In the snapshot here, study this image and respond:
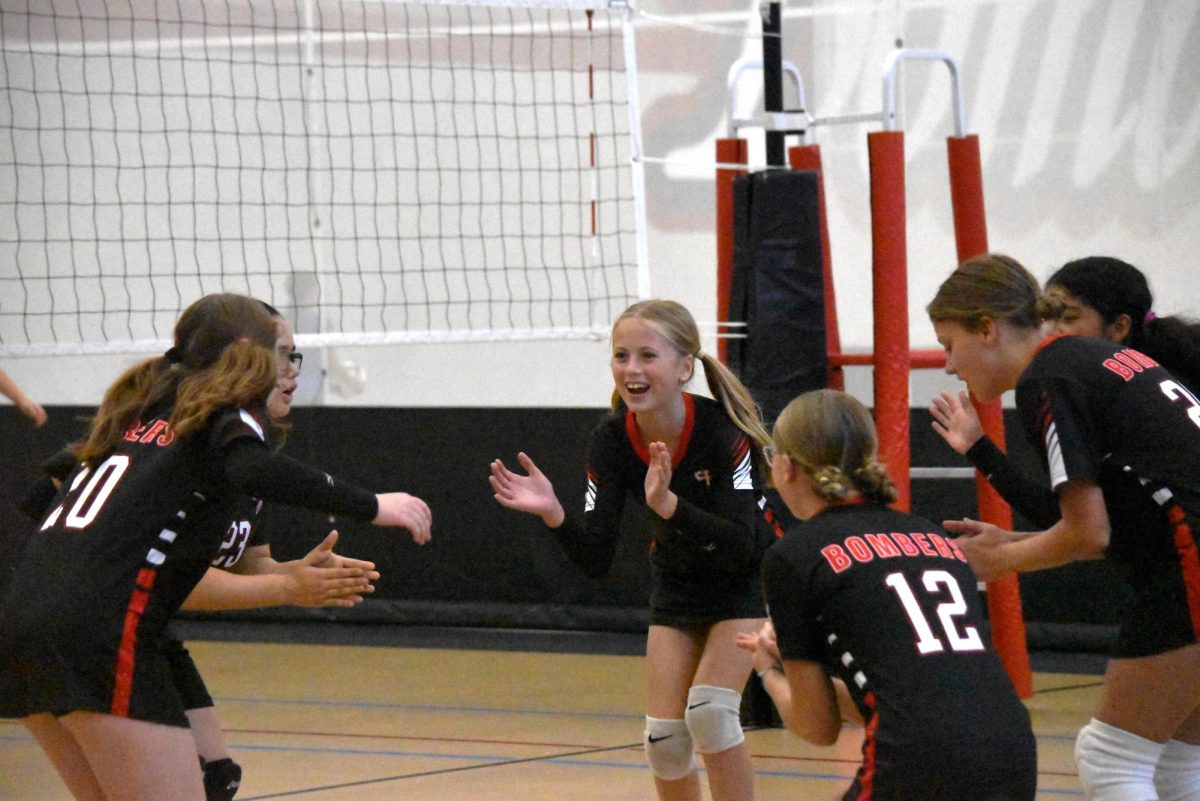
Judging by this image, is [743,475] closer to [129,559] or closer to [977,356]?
[977,356]

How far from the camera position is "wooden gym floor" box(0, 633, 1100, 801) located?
4945mm

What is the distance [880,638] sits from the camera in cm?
256

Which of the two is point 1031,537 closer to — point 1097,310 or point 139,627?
point 1097,310

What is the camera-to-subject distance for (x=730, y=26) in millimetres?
8047

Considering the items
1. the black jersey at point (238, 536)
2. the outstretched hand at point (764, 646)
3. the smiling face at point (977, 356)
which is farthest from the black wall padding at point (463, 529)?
the outstretched hand at point (764, 646)

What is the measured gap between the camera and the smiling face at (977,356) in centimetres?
327

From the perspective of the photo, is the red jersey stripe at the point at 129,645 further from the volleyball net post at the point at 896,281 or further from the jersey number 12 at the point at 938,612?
the volleyball net post at the point at 896,281

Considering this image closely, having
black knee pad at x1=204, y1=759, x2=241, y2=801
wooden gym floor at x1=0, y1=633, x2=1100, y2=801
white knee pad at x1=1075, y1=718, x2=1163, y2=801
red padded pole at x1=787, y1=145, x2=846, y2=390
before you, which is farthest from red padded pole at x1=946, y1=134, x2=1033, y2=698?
black knee pad at x1=204, y1=759, x2=241, y2=801

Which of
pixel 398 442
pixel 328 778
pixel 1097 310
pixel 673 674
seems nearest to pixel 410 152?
pixel 398 442

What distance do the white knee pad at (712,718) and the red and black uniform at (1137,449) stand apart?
3.14ft

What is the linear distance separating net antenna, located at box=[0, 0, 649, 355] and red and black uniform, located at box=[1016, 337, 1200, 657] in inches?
188

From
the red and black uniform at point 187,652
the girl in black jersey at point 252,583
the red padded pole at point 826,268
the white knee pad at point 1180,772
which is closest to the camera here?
the girl in black jersey at point 252,583

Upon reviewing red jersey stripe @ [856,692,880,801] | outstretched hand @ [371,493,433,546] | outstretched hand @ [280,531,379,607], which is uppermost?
outstretched hand @ [371,493,433,546]

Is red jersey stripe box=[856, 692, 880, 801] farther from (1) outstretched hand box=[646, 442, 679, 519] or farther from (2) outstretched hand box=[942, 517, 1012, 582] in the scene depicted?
(1) outstretched hand box=[646, 442, 679, 519]
